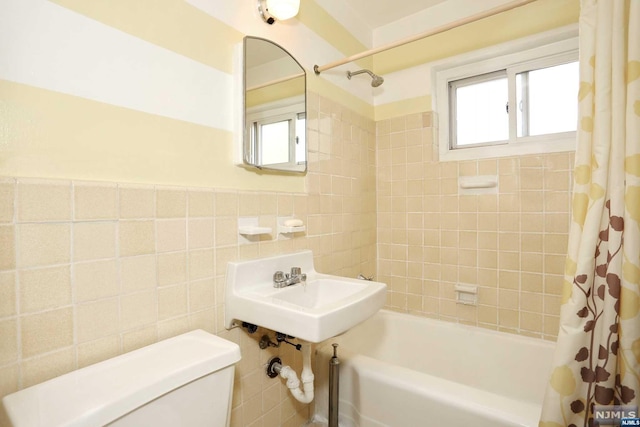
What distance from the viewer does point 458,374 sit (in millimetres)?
1701

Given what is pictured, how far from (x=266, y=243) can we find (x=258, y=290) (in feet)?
0.69

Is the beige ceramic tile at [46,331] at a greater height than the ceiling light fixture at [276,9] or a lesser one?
lesser

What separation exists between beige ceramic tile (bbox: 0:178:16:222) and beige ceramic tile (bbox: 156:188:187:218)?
1.03 feet

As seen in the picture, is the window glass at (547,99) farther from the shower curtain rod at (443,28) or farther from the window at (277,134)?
the window at (277,134)

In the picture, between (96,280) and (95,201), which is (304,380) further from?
(95,201)

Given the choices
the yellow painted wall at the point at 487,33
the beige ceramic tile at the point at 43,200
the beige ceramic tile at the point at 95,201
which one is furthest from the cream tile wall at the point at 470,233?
the beige ceramic tile at the point at 43,200

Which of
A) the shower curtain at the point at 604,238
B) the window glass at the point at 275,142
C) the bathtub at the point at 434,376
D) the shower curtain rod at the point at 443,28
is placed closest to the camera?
the shower curtain at the point at 604,238

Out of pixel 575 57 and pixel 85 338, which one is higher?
pixel 575 57

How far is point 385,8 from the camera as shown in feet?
6.31

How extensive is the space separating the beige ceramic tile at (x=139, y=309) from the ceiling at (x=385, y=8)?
6.29 ft

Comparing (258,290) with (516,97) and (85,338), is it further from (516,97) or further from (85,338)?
(516,97)

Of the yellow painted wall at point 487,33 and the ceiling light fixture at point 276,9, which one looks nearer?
the ceiling light fixture at point 276,9

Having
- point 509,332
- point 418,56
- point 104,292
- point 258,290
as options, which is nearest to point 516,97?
point 418,56

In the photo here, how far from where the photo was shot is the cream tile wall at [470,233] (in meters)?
1.63
